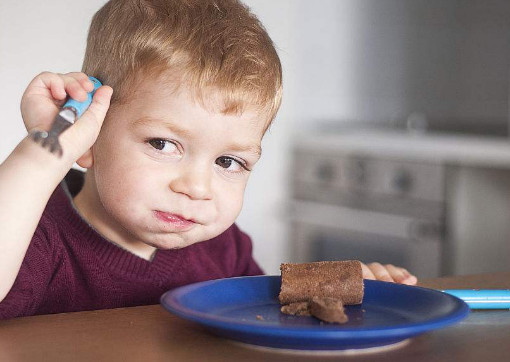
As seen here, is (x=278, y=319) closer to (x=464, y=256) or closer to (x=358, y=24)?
(x=464, y=256)

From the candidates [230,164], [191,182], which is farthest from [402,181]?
[191,182]

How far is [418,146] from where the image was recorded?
122 inches

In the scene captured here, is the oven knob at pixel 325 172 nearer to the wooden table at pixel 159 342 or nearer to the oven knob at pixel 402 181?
the oven knob at pixel 402 181

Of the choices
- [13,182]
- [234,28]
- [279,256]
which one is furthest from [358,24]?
[13,182]

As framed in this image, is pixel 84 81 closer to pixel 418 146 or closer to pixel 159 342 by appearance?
pixel 159 342

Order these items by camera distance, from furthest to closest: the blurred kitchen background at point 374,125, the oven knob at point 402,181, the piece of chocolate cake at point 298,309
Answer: the oven knob at point 402,181, the blurred kitchen background at point 374,125, the piece of chocolate cake at point 298,309

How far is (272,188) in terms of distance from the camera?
3.73m

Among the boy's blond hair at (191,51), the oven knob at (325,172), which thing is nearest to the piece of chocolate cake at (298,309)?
the boy's blond hair at (191,51)

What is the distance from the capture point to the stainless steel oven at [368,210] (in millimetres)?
3062

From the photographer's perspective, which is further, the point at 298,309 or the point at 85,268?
the point at 85,268

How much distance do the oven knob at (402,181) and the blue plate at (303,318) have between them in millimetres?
2237

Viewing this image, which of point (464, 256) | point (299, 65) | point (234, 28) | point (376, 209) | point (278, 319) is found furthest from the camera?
point (299, 65)

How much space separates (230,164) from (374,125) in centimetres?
280

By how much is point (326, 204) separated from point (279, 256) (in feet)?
1.28
